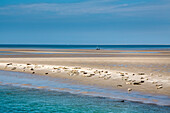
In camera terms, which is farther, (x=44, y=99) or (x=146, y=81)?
(x=146, y=81)

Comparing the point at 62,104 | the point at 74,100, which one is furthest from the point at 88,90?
the point at 62,104

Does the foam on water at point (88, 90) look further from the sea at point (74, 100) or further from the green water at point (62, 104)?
the green water at point (62, 104)

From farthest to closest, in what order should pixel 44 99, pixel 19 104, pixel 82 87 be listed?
pixel 82 87, pixel 44 99, pixel 19 104

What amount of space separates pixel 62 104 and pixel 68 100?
789 mm

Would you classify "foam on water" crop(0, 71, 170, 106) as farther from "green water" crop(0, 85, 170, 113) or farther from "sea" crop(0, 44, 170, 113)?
"green water" crop(0, 85, 170, 113)

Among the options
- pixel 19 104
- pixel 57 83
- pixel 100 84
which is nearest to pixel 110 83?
pixel 100 84

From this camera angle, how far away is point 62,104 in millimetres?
12117

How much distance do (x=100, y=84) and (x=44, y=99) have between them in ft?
16.8

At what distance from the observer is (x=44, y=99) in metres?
13.1

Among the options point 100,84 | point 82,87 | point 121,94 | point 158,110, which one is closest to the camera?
point 158,110

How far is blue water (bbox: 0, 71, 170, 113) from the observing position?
11.3m

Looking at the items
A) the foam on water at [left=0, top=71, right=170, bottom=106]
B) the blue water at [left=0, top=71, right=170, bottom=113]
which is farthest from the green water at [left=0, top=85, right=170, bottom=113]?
the foam on water at [left=0, top=71, right=170, bottom=106]

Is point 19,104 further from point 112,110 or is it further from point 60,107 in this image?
point 112,110

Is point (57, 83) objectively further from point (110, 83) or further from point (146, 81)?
point (146, 81)
